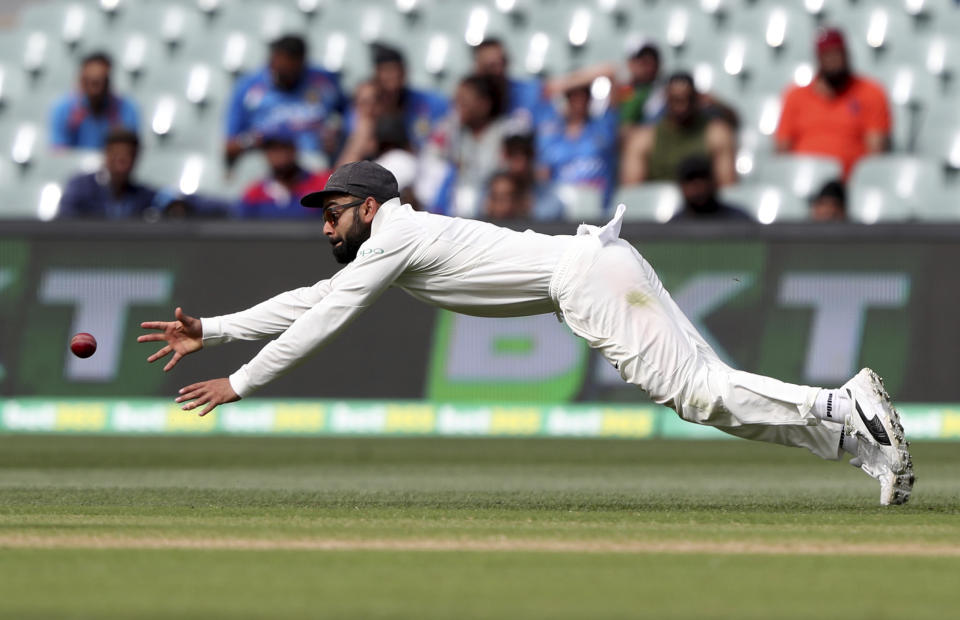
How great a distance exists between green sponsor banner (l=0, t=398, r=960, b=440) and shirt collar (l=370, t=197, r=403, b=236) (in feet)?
14.7

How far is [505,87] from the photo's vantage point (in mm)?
13133

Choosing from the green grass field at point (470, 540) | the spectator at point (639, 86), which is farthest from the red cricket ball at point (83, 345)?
the spectator at point (639, 86)

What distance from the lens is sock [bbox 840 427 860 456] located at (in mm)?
6895

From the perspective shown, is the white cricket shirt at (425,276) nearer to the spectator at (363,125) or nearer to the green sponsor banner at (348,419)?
the green sponsor banner at (348,419)

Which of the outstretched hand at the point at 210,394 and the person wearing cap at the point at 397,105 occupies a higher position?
the person wearing cap at the point at 397,105

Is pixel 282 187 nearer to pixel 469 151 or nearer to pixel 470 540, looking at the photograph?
pixel 469 151

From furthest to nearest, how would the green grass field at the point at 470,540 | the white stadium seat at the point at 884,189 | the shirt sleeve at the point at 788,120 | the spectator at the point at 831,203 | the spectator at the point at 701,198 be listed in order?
the shirt sleeve at the point at 788,120 < the white stadium seat at the point at 884,189 < the spectator at the point at 831,203 < the spectator at the point at 701,198 < the green grass field at the point at 470,540

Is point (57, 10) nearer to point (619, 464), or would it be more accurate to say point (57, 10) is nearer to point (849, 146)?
point (849, 146)

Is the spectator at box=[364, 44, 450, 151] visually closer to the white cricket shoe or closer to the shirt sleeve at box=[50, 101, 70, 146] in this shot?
the shirt sleeve at box=[50, 101, 70, 146]

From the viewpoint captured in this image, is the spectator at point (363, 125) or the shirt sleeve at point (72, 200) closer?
the shirt sleeve at point (72, 200)

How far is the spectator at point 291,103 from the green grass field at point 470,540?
387 cm

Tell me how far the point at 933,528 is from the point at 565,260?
180 centimetres

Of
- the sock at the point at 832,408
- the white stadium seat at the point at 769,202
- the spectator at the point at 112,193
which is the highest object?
the white stadium seat at the point at 769,202

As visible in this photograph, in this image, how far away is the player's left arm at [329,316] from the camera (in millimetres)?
6855
